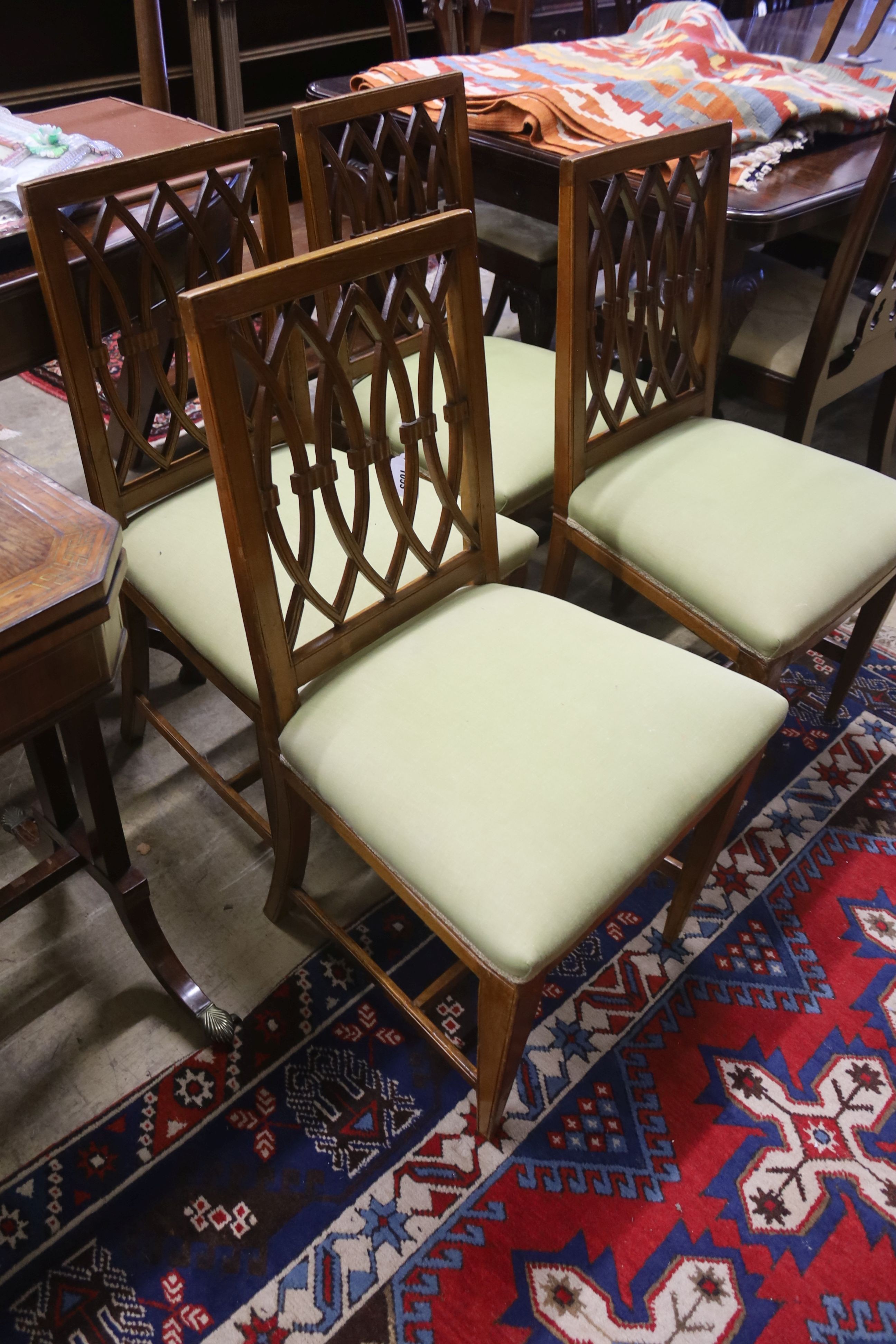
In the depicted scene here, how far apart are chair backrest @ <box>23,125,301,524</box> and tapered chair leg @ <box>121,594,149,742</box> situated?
0.70ft

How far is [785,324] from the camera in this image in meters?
1.81

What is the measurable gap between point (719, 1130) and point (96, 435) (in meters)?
1.20

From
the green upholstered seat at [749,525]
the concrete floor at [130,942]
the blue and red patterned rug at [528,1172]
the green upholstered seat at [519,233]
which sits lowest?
the blue and red patterned rug at [528,1172]

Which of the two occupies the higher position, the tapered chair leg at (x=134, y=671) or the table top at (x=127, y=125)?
the table top at (x=127, y=125)

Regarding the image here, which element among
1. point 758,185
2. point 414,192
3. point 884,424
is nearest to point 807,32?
point 884,424

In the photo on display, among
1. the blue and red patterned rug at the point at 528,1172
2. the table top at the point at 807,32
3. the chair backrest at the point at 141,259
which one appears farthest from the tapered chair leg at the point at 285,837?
the table top at the point at 807,32

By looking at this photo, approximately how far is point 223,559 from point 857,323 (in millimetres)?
1391

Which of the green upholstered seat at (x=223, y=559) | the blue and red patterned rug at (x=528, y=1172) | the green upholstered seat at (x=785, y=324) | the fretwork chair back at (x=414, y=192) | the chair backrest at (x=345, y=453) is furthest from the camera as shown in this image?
the green upholstered seat at (x=785, y=324)

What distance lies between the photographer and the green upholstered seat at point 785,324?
1.76 metres

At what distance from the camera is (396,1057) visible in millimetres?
1192

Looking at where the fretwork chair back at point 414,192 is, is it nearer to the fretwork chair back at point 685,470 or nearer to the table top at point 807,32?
the fretwork chair back at point 685,470

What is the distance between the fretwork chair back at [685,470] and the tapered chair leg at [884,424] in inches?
32.6

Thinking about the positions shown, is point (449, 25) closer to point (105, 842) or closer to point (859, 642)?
point (859, 642)

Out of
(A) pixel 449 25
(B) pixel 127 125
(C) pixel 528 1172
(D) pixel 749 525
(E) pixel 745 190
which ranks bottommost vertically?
(C) pixel 528 1172
